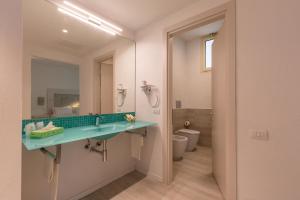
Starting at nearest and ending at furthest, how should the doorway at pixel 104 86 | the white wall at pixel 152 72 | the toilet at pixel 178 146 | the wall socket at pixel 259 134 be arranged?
the wall socket at pixel 259 134, the white wall at pixel 152 72, the doorway at pixel 104 86, the toilet at pixel 178 146

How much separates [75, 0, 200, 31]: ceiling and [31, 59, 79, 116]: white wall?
0.88 metres

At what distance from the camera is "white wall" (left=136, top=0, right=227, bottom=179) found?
207 centimetres

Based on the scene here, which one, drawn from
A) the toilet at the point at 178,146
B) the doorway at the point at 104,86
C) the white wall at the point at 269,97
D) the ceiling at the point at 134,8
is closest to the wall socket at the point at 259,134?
the white wall at the point at 269,97

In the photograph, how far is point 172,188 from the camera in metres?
1.95

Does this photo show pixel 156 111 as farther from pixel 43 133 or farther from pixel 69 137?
pixel 43 133

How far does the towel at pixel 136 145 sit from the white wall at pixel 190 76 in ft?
5.71

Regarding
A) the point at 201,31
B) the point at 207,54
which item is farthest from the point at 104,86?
the point at 207,54

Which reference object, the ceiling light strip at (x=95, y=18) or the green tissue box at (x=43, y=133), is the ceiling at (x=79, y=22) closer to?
the ceiling light strip at (x=95, y=18)

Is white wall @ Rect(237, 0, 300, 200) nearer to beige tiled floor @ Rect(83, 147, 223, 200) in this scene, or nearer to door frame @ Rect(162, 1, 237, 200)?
→ door frame @ Rect(162, 1, 237, 200)

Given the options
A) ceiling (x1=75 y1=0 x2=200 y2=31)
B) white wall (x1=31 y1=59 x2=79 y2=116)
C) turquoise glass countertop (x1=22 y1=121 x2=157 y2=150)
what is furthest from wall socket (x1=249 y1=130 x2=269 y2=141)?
white wall (x1=31 y1=59 x2=79 y2=116)

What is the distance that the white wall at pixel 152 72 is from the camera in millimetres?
2074

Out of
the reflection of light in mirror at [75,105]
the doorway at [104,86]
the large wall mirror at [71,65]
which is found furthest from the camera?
the doorway at [104,86]

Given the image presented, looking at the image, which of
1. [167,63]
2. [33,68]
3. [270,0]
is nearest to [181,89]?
[167,63]

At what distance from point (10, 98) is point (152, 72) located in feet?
5.52
